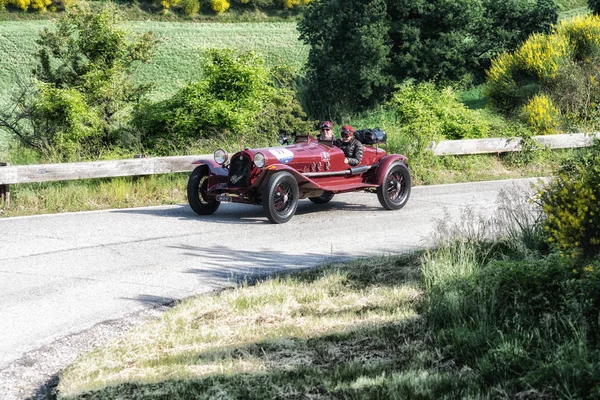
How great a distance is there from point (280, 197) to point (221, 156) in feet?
4.21

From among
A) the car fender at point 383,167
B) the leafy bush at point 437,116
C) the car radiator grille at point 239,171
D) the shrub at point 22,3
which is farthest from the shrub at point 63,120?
the shrub at point 22,3

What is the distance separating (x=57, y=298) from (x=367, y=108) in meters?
30.4

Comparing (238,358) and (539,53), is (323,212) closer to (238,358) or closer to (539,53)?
(238,358)

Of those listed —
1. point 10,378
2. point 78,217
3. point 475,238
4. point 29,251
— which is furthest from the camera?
point 78,217

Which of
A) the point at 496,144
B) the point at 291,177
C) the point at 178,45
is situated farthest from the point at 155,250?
the point at 178,45

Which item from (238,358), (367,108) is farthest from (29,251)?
(367,108)

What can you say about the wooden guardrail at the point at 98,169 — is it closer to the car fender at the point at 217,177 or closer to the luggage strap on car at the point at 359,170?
the car fender at the point at 217,177

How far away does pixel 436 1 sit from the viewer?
3691 centimetres

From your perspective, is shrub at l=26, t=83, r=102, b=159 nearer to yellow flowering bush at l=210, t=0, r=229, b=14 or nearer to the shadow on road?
the shadow on road

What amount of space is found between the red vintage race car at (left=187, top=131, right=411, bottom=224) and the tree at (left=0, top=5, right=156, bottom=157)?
6.91 m

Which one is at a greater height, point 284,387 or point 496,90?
point 496,90

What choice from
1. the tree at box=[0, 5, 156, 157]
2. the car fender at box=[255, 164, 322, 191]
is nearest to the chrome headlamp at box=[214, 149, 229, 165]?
the car fender at box=[255, 164, 322, 191]

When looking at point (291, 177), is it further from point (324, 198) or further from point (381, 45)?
point (381, 45)

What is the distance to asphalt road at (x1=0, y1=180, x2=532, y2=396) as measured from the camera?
8.05 m
